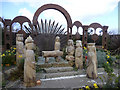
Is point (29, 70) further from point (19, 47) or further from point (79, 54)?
point (79, 54)

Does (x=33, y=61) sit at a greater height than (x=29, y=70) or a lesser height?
greater

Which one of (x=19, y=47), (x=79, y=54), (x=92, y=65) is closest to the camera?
(x=92, y=65)

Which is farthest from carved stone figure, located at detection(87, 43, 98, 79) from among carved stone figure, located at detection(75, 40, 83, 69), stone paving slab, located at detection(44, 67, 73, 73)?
stone paving slab, located at detection(44, 67, 73, 73)

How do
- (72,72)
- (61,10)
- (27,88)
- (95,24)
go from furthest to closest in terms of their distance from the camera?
(95,24) → (61,10) → (72,72) → (27,88)

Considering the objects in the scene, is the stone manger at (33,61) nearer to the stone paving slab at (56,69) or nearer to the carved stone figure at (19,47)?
the stone paving slab at (56,69)

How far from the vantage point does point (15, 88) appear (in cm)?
293

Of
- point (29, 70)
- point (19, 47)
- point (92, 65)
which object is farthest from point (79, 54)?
point (19, 47)

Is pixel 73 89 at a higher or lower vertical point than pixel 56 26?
lower

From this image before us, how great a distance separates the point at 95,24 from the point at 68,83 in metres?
6.23

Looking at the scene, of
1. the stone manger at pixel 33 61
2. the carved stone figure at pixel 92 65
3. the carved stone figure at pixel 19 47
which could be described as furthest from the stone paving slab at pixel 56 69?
the carved stone figure at pixel 19 47

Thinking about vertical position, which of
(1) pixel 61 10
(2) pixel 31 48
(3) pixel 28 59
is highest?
(1) pixel 61 10

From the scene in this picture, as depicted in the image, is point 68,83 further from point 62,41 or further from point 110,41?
point 110,41

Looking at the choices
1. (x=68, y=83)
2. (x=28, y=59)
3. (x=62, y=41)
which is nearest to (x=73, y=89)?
(x=68, y=83)

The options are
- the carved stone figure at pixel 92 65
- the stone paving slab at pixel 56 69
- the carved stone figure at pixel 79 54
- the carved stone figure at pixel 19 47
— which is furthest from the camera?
the carved stone figure at pixel 19 47
